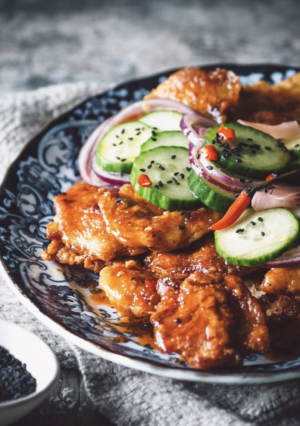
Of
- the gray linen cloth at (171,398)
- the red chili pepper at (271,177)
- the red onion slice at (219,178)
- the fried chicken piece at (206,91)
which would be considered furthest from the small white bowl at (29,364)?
the fried chicken piece at (206,91)

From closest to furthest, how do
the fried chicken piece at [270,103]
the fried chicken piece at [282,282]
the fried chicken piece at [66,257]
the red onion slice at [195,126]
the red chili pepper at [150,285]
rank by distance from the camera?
1. the fried chicken piece at [282,282]
2. the red chili pepper at [150,285]
3. the fried chicken piece at [66,257]
4. the red onion slice at [195,126]
5. the fried chicken piece at [270,103]

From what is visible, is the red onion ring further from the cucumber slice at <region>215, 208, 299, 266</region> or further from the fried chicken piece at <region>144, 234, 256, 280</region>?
the cucumber slice at <region>215, 208, 299, 266</region>

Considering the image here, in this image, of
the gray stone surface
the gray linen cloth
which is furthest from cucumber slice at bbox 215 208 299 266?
the gray stone surface

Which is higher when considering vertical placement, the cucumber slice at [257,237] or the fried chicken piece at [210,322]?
the cucumber slice at [257,237]

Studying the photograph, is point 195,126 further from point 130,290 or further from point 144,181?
point 130,290

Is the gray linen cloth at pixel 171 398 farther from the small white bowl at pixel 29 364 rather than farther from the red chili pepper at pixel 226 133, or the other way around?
the red chili pepper at pixel 226 133

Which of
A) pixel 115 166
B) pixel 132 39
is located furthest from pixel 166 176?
pixel 132 39

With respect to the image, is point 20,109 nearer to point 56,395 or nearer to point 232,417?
point 56,395
